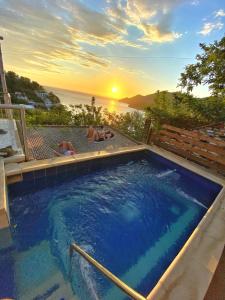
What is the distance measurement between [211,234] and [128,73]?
1533cm

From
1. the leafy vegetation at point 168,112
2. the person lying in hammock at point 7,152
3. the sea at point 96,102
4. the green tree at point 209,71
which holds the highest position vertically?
the green tree at point 209,71

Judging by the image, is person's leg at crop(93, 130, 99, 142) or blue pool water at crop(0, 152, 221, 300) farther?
person's leg at crop(93, 130, 99, 142)

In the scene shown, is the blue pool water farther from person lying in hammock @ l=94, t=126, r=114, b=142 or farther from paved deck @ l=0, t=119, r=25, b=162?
person lying in hammock @ l=94, t=126, r=114, b=142

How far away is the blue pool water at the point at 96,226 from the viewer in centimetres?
235

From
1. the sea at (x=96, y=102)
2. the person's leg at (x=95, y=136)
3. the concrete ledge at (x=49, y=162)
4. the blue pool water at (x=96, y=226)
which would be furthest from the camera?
the sea at (x=96, y=102)

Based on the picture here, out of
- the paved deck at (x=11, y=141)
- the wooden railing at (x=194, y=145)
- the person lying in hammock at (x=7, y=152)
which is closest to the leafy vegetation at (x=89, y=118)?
the wooden railing at (x=194, y=145)

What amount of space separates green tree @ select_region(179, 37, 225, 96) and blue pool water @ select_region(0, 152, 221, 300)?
22.7 feet

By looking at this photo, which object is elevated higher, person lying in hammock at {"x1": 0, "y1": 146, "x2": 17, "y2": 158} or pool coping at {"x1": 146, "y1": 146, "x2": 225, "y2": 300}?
person lying in hammock at {"x1": 0, "y1": 146, "x2": 17, "y2": 158}

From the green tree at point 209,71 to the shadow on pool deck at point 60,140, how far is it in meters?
6.41

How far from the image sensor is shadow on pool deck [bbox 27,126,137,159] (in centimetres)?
519

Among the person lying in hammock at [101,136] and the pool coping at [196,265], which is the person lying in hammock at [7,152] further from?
the pool coping at [196,265]

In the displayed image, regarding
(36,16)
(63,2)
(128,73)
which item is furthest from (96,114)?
(128,73)

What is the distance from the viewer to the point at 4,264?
2434 mm

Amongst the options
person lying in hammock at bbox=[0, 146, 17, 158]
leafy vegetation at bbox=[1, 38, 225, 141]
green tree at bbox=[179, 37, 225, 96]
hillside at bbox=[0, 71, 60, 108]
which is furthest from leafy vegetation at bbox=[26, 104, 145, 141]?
green tree at bbox=[179, 37, 225, 96]
